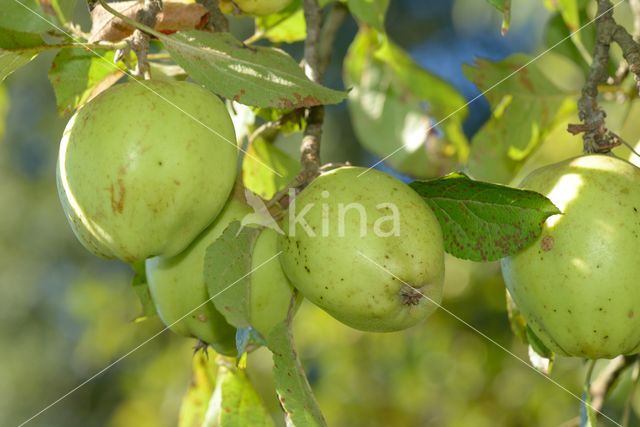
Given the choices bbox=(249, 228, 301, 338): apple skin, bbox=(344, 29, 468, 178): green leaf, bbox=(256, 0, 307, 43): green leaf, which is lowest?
bbox=(344, 29, 468, 178): green leaf

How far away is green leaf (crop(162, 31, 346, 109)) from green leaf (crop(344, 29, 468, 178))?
0.75 m

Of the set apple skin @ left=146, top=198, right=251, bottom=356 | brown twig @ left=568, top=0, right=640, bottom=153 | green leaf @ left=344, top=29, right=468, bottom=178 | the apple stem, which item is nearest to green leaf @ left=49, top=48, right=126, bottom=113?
apple skin @ left=146, top=198, right=251, bottom=356

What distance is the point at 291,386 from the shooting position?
34.7 inches

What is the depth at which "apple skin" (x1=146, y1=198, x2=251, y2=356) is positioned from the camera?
102 centimetres

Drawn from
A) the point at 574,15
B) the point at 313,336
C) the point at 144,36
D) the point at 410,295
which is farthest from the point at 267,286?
the point at 313,336

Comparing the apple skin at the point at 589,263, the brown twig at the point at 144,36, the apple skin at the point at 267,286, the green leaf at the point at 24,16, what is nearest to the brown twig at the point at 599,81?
the apple skin at the point at 589,263

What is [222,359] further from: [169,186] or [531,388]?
[531,388]

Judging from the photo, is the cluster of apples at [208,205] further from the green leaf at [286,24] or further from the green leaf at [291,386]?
the green leaf at [286,24]

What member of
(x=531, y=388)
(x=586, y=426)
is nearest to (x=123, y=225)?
(x=586, y=426)

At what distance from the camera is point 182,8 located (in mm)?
1039

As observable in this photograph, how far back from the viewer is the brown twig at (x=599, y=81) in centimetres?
100

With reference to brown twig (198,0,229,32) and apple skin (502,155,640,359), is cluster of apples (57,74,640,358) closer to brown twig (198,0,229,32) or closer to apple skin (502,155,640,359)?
apple skin (502,155,640,359)

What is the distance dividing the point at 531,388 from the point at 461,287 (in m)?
0.39

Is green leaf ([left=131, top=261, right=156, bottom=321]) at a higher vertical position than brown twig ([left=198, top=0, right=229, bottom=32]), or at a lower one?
lower
